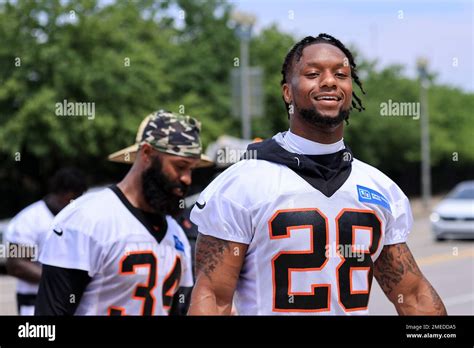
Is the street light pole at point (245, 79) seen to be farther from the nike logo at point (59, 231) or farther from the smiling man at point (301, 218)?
the smiling man at point (301, 218)

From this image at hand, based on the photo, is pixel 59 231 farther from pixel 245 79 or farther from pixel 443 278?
pixel 245 79

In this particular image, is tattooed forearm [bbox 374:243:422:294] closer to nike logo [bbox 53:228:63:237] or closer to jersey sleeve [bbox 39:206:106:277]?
jersey sleeve [bbox 39:206:106:277]

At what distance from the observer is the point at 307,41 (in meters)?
3.42

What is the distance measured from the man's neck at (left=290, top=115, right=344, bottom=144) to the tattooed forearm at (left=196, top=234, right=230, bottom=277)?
46cm

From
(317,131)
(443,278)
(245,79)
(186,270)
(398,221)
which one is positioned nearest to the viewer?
(317,131)

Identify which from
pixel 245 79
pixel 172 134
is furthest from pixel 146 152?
pixel 245 79

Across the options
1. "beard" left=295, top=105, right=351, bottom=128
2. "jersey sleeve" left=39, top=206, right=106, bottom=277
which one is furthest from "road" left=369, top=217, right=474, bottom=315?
"beard" left=295, top=105, right=351, bottom=128

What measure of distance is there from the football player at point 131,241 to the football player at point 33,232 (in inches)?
101

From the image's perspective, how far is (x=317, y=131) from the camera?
332cm

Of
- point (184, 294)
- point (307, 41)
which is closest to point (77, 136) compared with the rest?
point (184, 294)

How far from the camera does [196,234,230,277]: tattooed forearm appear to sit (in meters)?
3.21

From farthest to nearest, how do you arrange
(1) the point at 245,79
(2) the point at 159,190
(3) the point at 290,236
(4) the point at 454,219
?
1. (4) the point at 454,219
2. (1) the point at 245,79
3. (2) the point at 159,190
4. (3) the point at 290,236

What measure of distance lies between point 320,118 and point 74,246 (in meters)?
1.63

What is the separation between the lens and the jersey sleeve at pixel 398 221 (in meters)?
3.41
